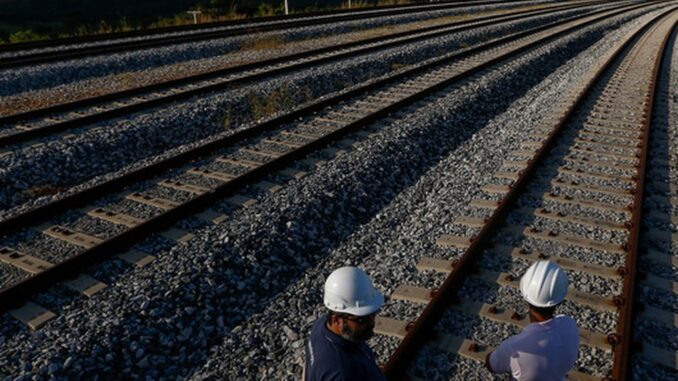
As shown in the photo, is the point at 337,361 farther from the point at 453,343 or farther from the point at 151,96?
the point at 151,96

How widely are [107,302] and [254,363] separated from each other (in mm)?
1634

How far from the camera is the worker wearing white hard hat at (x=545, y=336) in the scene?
337cm

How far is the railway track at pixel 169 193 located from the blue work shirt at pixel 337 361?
3.46m

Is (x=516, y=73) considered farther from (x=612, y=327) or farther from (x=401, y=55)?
(x=612, y=327)

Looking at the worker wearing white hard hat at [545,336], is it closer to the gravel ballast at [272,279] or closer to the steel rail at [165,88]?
the gravel ballast at [272,279]

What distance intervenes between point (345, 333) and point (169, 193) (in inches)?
215

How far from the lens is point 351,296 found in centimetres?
297

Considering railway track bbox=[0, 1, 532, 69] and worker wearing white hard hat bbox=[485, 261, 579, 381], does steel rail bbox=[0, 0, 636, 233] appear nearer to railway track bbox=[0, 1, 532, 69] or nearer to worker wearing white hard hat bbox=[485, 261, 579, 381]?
worker wearing white hard hat bbox=[485, 261, 579, 381]

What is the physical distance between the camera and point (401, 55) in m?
17.7

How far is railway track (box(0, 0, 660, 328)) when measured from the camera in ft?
19.3

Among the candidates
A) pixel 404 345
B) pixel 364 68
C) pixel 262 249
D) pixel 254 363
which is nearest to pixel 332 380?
pixel 404 345

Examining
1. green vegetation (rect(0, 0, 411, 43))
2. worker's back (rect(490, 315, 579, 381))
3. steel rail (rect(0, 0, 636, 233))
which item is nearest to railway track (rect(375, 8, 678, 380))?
worker's back (rect(490, 315, 579, 381))

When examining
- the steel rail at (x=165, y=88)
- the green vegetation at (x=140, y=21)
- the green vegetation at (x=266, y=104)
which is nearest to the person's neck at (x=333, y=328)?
the steel rail at (x=165, y=88)

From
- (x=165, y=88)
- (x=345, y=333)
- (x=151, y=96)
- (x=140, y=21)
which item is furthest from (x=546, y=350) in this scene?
(x=140, y=21)
